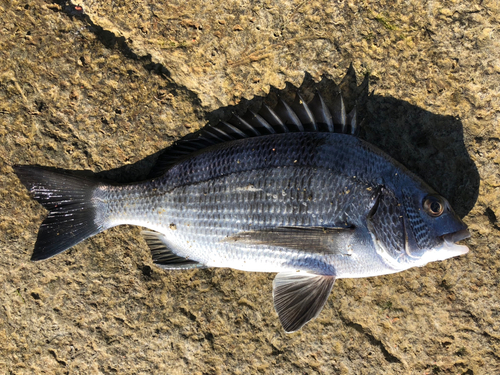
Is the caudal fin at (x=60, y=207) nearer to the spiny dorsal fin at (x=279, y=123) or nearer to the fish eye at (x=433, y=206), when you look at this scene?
the spiny dorsal fin at (x=279, y=123)

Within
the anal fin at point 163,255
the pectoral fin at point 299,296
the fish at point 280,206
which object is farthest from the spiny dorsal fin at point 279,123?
the pectoral fin at point 299,296

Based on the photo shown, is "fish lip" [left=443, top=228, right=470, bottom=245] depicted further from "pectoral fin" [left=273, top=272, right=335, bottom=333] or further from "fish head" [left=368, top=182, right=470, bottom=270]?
"pectoral fin" [left=273, top=272, right=335, bottom=333]

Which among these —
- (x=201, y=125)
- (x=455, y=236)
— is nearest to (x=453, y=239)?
(x=455, y=236)

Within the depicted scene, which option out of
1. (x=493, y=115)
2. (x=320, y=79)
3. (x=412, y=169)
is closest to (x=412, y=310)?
(x=412, y=169)

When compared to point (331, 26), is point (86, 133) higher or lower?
lower

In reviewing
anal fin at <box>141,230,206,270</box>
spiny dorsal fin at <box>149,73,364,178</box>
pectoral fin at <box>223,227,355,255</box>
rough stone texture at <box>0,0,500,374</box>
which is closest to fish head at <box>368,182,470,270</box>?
pectoral fin at <box>223,227,355,255</box>

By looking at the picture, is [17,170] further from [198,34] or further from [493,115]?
[493,115]
